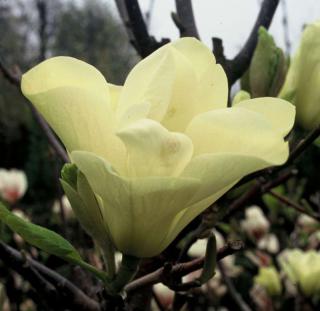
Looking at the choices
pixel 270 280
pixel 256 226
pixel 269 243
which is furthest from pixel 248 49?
pixel 269 243

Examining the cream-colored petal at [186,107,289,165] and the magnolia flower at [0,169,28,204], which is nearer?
the cream-colored petal at [186,107,289,165]

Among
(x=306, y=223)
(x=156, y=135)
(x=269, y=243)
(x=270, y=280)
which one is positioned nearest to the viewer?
(x=156, y=135)

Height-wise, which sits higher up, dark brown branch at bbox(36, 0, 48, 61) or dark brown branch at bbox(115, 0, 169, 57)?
dark brown branch at bbox(115, 0, 169, 57)

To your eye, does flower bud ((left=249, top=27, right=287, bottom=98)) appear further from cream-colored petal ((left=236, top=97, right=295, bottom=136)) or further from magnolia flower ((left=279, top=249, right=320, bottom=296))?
magnolia flower ((left=279, top=249, right=320, bottom=296))

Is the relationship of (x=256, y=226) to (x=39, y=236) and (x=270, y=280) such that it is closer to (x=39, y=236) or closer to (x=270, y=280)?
(x=270, y=280)

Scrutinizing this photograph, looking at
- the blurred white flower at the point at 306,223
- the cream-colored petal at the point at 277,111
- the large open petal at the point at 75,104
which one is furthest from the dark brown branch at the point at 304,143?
the blurred white flower at the point at 306,223

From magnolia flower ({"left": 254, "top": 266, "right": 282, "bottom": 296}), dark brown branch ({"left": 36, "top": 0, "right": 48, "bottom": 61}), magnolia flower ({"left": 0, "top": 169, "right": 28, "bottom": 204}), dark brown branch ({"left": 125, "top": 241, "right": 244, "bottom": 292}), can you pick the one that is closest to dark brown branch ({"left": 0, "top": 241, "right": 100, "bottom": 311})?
dark brown branch ({"left": 125, "top": 241, "right": 244, "bottom": 292})

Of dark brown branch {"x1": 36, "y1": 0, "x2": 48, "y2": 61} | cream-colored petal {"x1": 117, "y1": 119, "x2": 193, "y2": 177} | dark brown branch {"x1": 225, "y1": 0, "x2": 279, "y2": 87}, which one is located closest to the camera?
cream-colored petal {"x1": 117, "y1": 119, "x2": 193, "y2": 177}
